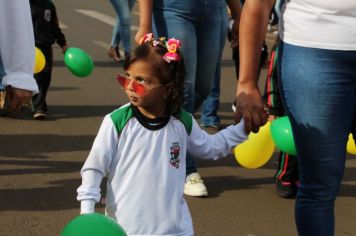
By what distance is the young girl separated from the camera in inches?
112

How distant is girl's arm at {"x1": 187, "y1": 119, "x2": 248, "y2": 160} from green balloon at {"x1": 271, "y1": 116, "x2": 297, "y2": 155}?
36.0 inches

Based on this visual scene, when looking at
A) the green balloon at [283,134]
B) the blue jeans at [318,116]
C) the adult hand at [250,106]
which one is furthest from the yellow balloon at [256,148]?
the adult hand at [250,106]

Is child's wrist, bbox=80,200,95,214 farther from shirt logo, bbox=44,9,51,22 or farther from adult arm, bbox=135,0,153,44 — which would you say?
shirt logo, bbox=44,9,51,22

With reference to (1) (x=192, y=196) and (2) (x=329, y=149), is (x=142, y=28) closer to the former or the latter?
(1) (x=192, y=196)

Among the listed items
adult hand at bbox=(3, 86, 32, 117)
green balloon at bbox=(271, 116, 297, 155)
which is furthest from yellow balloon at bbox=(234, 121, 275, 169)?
adult hand at bbox=(3, 86, 32, 117)

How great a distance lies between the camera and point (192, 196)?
4688 mm

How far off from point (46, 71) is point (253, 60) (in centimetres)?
438

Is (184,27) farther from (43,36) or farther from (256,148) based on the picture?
(43,36)

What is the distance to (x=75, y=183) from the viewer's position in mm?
4945

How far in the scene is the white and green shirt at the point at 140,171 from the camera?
9.31 feet

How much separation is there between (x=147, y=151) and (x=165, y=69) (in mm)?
327

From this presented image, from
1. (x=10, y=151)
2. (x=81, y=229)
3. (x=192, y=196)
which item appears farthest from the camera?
(x=10, y=151)

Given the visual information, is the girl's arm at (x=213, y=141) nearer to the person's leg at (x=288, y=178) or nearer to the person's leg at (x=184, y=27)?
the person's leg at (x=184, y=27)

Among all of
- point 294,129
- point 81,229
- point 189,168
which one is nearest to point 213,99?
point 189,168
